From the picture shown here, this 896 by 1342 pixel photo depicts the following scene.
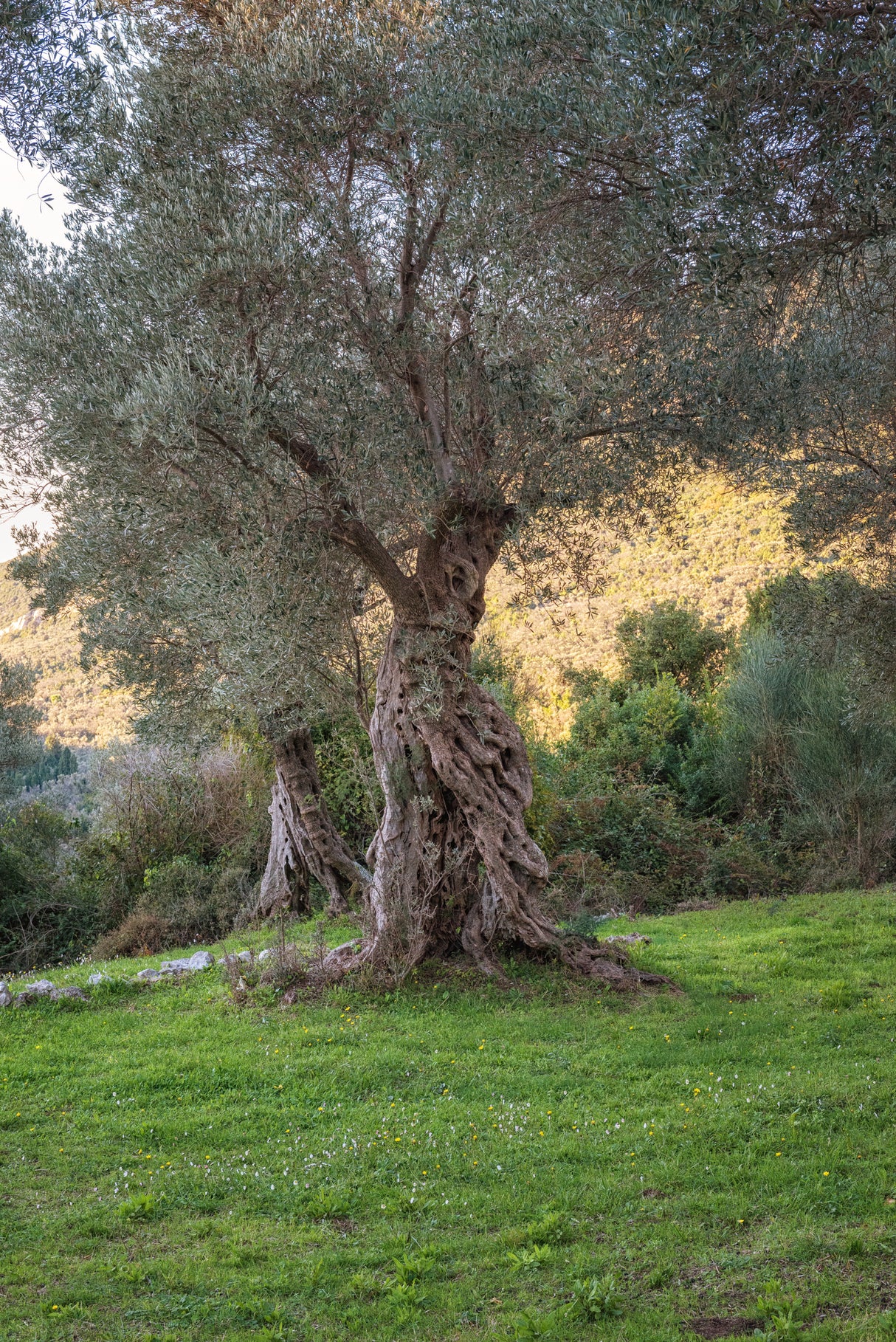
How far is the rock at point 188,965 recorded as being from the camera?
1093 cm

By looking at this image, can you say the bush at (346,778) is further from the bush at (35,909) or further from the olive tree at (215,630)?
the bush at (35,909)

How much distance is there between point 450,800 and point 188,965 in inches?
149

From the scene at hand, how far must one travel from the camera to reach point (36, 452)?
8.17 meters

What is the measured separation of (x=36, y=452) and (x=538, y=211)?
183 inches

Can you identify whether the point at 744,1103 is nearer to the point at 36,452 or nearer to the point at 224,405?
Answer: the point at 224,405

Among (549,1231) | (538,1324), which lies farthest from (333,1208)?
(538,1324)

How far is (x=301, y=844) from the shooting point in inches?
569

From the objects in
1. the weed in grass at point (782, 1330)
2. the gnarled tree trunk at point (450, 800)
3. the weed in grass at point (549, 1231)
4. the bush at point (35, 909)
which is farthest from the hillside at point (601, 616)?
the weed in grass at point (782, 1330)

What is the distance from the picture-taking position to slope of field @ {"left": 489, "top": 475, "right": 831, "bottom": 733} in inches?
973

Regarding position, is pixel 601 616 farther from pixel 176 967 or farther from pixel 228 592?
pixel 228 592

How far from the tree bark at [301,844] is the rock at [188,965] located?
2.88m

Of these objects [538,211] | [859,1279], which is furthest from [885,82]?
[859,1279]

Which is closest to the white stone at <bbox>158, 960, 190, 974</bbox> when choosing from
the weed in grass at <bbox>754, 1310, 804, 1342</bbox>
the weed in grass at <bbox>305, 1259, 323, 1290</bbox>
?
the weed in grass at <bbox>305, 1259, 323, 1290</bbox>

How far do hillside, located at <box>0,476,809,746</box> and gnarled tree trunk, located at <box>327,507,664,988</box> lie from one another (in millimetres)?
13931
